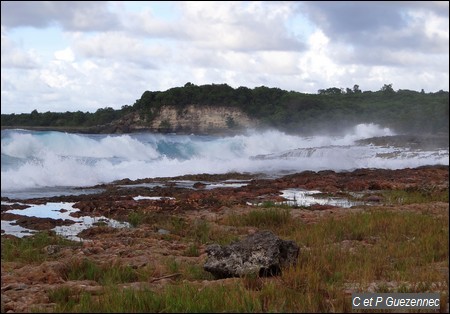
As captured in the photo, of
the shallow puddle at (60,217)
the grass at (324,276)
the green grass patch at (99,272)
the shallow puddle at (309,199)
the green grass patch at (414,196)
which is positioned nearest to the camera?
the grass at (324,276)

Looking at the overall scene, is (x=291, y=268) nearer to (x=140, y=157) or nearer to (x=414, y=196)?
(x=414, y=196)

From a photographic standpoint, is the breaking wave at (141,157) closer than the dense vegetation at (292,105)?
Yes

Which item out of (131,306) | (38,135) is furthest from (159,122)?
(131,306)

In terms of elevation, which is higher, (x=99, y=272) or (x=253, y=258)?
(x=253, y=258)

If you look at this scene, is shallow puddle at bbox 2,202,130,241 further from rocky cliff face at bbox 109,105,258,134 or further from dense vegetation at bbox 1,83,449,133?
rocky cliff face at bbox 109,105,258,134

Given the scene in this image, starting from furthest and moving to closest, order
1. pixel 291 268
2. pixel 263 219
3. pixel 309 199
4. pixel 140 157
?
pixel 140 157
pixel 309 199
pixel 263 219
pixel 291 268

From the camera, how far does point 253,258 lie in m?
7.22

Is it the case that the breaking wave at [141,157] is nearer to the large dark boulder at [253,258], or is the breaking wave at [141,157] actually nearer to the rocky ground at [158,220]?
the rocky ground at [158,220]

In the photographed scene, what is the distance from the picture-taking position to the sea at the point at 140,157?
2623 centimetres

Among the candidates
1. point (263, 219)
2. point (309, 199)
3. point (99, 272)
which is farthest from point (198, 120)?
point (99, 272)

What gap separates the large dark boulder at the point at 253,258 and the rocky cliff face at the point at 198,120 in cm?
7168

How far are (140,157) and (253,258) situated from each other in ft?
144

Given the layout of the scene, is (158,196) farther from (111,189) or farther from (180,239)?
(180,239)

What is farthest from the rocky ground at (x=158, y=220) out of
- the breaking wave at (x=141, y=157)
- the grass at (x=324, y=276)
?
the breaking wave at (x=141, y=157)
